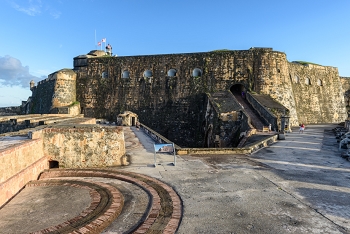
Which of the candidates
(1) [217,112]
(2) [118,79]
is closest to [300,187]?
(1) [217,112]

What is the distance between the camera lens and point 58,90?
87.2ft

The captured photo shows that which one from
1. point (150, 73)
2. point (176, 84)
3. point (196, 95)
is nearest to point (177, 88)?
point (176, 84)

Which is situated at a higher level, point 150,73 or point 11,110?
point 150,73

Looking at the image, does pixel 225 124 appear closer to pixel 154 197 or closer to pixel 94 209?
pixel 154 197

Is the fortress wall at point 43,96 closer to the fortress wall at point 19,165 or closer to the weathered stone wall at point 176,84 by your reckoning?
the weathered stone wall at point 176,84

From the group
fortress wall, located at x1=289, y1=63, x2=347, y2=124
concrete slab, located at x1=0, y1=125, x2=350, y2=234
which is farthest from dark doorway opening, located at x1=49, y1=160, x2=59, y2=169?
fortress wall, located at x1=289, y1=63, x2=347, y2=124

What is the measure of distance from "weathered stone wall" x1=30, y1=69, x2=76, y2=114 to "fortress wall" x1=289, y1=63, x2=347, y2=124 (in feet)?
82.7

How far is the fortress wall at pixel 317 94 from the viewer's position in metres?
29.6

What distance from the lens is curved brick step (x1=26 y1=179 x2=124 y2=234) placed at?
160 inches

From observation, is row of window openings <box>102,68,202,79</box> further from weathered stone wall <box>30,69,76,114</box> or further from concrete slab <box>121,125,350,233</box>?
concrete slab <box>121,125,350,233</box>

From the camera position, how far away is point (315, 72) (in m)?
31.8

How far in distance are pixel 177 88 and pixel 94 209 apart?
2141cm

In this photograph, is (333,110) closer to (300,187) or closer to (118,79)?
(118,79)

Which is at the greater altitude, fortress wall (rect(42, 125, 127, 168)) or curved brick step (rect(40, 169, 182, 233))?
fortress wall (rect(42, 125, 127, 168))
